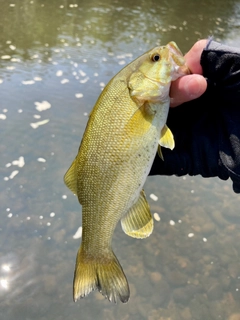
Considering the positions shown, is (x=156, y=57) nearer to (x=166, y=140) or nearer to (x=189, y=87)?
(x=189, y=87)

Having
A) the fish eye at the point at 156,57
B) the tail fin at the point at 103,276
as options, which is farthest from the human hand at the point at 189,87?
the tail fin at the point at 103,276

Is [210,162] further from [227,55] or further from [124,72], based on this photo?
[124,72]

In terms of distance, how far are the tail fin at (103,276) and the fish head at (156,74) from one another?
36.0 inches

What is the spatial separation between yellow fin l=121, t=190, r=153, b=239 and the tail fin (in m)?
0.19

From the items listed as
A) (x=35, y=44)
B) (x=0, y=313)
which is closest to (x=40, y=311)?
(x=0, y=313)

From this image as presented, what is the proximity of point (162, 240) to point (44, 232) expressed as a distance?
125 cm

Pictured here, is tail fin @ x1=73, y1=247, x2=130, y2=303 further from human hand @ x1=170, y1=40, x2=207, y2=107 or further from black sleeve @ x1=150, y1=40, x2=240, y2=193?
human hand @ x1=170, y1=40, x2=207, y2=107

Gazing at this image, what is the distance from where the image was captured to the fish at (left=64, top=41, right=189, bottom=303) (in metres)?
1.78

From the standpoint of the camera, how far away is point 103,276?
1900 mm

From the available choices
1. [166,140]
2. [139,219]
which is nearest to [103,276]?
[139,219]

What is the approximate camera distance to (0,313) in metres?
2.90

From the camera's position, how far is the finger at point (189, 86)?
1.83 m

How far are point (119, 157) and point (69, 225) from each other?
2073 millimetres

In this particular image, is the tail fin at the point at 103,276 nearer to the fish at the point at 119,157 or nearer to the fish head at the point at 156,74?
the fish at the point at 119,157
